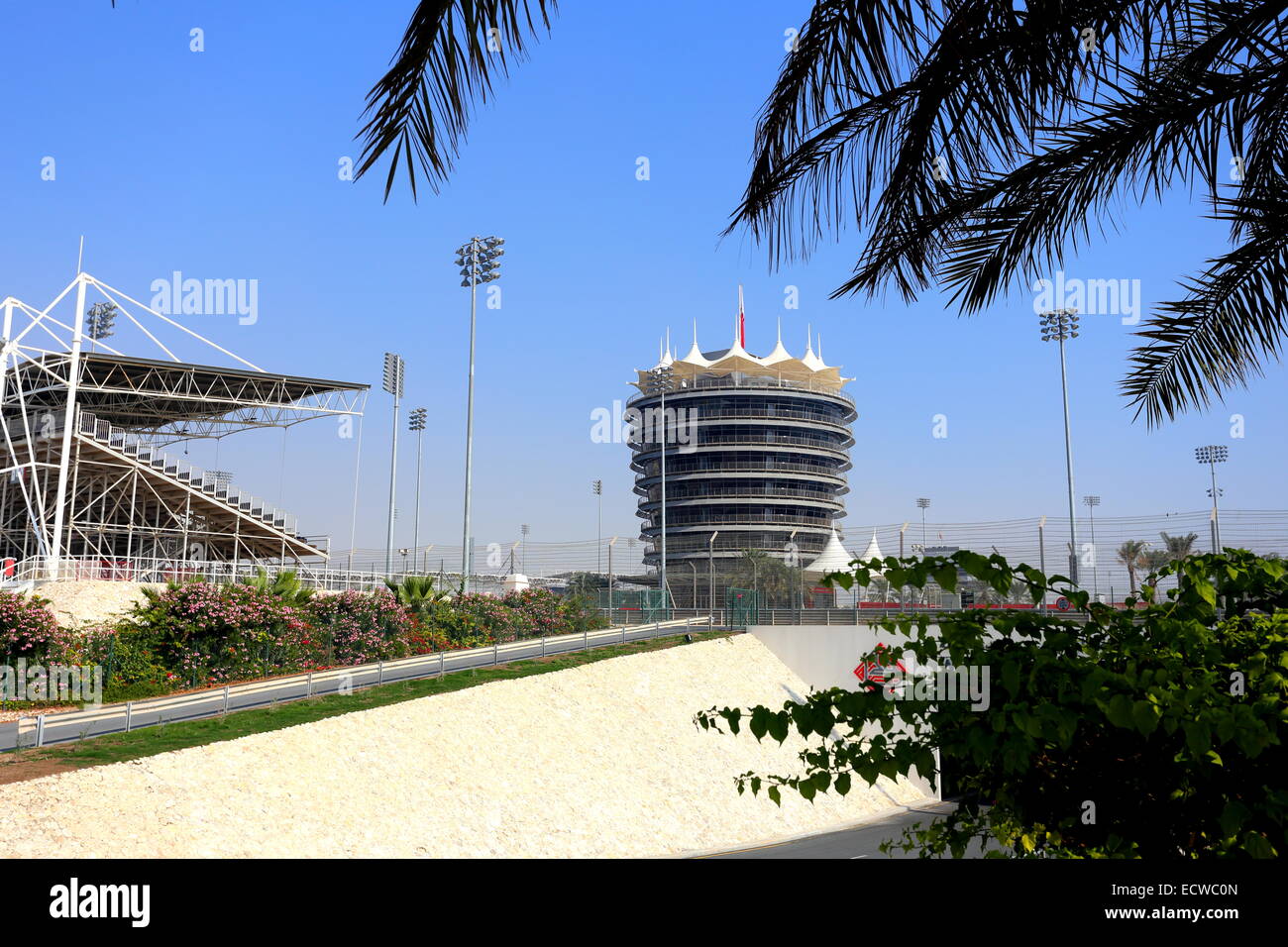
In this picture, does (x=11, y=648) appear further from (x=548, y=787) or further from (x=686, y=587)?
(x=686, y=587)

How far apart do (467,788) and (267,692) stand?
240 inches

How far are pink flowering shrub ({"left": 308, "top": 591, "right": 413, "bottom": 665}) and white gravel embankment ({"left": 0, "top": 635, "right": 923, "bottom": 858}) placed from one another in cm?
608

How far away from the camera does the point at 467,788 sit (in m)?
17.8

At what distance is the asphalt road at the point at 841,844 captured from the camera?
Result: 1906 cm

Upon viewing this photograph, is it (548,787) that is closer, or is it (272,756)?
(272,756)

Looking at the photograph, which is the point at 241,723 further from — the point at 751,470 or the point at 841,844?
the point at 751,470

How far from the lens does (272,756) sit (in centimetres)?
1603

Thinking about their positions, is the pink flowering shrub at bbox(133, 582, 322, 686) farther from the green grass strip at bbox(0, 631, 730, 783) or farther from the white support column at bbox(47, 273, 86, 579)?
the white support column at bbox(47, 273, 86, 579)

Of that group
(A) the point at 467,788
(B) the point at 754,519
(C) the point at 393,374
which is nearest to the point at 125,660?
(A) the point at 467,788

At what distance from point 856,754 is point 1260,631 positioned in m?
1.39

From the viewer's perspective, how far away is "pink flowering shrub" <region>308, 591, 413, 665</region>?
26.8m

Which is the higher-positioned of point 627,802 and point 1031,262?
point 1031,262
